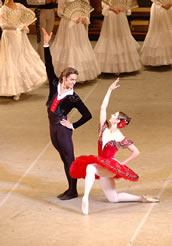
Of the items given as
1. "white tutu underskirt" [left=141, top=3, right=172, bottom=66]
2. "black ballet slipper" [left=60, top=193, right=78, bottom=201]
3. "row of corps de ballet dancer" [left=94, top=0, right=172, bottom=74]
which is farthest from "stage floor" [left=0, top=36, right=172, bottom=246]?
"white tutu underskirt" [left=141, top=3, right=172, bottom=66]

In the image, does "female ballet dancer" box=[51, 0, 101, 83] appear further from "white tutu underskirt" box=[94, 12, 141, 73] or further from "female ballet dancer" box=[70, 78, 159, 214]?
"female ballet dancer" box=[70, 78, 159, 214]

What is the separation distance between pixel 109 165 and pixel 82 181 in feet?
3.66

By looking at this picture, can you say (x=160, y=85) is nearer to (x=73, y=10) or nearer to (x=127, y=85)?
(x=127, y=85)

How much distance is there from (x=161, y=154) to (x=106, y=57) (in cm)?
368

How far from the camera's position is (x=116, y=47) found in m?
11.2

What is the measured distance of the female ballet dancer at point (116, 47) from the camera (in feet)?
36.4

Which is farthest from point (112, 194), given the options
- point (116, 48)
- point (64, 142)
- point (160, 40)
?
point (160, 40)

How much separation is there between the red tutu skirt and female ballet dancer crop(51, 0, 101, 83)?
A: 4385 millimetres

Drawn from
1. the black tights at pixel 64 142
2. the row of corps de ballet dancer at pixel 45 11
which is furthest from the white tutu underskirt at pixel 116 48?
A: the black tights at pixel 64 142

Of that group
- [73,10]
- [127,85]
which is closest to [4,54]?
[73,10]

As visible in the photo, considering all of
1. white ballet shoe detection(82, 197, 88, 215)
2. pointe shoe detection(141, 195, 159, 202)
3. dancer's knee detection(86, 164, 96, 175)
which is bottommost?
pointe shoe detection(141, 195, 159, 202)

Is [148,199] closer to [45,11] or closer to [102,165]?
[102,165]

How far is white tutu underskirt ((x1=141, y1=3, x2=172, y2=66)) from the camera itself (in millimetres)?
11406

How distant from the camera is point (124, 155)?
25.7 feet
